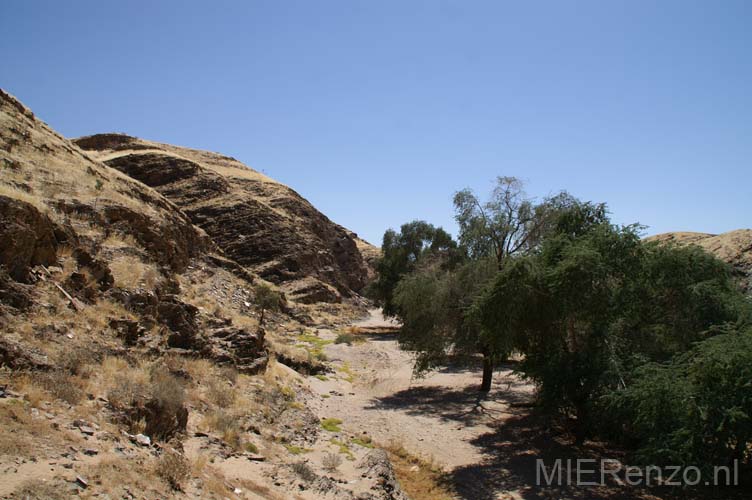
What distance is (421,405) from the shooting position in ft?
66.2

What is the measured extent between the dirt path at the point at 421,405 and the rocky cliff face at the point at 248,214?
26.4 m

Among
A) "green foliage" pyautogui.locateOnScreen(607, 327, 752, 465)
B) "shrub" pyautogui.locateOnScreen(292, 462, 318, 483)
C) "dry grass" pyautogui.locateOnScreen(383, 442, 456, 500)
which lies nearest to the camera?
"green foliage" pyautogui.locateOnScreen(607, 327, 752, 465)

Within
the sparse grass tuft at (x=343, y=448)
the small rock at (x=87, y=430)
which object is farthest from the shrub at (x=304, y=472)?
the small rock at (x=87, y=430)

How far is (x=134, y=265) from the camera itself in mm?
16766

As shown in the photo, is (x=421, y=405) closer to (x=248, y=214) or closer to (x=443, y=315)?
(x=443, y=315)

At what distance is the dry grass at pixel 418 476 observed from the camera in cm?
1133

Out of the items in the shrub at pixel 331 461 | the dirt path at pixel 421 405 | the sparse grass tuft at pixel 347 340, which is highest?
the sparse grass tuft at pixel 347 340

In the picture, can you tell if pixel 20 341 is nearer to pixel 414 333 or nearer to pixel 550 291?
pixel 550 291

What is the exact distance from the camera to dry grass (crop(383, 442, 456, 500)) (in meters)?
11.3

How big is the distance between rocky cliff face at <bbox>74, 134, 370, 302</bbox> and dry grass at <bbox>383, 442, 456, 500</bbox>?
38.4 metres

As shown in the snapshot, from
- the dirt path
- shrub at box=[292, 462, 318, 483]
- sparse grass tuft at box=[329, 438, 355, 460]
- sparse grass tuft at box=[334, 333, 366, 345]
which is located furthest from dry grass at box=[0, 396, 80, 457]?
sparse grass tuft at box=[334, 333, 366, 345]

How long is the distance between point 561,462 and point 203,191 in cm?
5281

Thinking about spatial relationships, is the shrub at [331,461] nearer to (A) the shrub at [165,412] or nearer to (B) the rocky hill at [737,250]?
(A) the shrub at [165,412]

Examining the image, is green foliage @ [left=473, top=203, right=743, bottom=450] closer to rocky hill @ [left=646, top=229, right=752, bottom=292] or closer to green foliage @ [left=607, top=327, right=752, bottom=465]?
green foliage @ [left=607, top=327, right=752, bottom=465]
